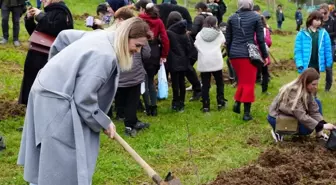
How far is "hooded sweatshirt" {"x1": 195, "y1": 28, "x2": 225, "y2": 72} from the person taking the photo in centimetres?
874

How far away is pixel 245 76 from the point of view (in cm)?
830

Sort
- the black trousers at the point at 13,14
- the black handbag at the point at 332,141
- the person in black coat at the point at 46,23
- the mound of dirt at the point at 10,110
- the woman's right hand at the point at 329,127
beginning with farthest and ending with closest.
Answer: the black trousers at the point at 13,14 < the mound of dirt at the point at 10,110 < the woman's right hand at the point at 329,127 < the black handbag at the point at 332,141 < the person in black coat at the point at 46,23

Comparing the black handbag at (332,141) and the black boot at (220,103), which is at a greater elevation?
the black handbag at (332,141)

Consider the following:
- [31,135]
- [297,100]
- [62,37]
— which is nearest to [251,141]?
[297,100]

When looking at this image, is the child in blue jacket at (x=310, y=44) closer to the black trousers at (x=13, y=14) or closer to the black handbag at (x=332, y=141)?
the black handbag at (x=332, y=141)

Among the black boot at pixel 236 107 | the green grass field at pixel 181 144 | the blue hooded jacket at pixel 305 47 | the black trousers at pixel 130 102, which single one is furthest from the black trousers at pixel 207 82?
the black trousers at pixel 130 102

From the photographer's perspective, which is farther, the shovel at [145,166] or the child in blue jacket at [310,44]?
the child in blue jacket at [310,44]

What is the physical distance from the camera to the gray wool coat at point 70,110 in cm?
393

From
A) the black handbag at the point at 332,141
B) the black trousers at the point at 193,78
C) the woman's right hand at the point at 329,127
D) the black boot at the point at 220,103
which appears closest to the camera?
the black handbag at the point at 332,141

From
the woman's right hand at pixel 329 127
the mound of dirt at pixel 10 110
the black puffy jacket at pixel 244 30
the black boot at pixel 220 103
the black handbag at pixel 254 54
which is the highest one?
the black puffy jacket at pixel 244 30

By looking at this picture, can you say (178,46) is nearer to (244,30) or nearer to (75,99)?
(244,30)

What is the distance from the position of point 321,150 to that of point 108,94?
3.58 m

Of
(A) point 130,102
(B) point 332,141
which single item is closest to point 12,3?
(A) point 130,102

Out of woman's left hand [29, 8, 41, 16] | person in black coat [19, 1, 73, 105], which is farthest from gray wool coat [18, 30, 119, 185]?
woman's left hand [29, 8, 41, 16]
